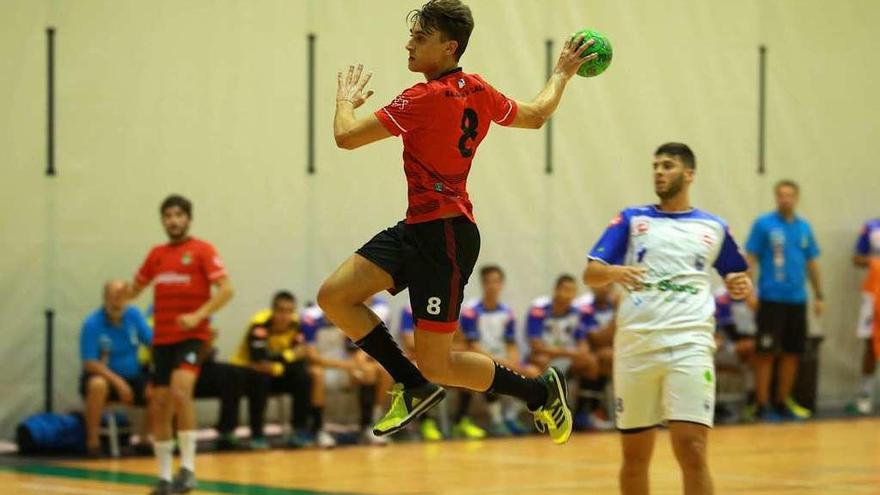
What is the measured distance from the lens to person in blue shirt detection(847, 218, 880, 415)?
57.8 ft

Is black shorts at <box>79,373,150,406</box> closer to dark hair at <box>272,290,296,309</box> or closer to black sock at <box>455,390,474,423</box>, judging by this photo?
dark hair at <box>272,290,296,309</box>

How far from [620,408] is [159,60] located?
8.12 meters

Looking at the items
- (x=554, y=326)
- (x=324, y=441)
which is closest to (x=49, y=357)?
(x=324, y=441)

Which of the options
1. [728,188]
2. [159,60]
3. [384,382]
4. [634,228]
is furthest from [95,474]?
[728,188]

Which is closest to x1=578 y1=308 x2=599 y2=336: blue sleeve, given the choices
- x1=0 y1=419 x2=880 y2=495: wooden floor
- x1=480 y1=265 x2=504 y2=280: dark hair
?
x1=480 y1=265 x2=504 y2=280: dark hair

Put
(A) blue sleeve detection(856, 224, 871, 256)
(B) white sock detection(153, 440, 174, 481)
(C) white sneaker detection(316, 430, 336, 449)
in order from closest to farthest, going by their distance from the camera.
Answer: (B) white sock detection(153, 440, 174, 481) → (C) white sneaker detection(316, 430, 336, 449) → (A) blue sleeve detection(856, 224, 871, 256)

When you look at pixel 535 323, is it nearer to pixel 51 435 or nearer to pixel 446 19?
pixel 51 435

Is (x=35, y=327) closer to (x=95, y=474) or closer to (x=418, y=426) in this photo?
(x=95, y=474)

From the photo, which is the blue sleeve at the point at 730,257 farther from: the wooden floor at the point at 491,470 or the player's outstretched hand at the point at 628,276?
the wooden floor at the point at 491,470

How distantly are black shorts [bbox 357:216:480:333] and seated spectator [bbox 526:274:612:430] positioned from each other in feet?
26.5

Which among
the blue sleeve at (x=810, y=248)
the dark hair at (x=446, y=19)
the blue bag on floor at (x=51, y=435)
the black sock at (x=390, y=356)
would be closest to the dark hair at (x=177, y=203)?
the blue bag on floor at (x=51, y=435)

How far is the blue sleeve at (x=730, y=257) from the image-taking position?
795 cm

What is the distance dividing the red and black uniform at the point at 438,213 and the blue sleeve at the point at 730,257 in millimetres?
1548

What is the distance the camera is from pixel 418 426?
14734 millimetres
